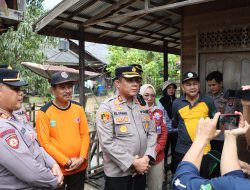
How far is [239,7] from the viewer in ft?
16.1

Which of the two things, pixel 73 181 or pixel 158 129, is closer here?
pixel 73 181

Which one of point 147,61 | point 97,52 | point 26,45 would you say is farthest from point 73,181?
point 97,52

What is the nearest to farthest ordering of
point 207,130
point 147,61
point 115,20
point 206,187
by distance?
1. point 206,187
2. point 207,130
3. point 115,20
4. point 147,61

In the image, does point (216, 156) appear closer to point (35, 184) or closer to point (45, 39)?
point (35, 184)

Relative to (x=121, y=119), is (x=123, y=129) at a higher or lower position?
lower

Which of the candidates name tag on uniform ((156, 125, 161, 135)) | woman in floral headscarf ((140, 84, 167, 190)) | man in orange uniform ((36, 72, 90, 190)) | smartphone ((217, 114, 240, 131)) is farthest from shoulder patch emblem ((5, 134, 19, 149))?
name tag on uniform ((156, 125, 161, 135))

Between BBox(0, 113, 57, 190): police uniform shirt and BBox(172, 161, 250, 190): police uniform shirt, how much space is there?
3.70ft

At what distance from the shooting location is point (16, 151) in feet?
6.47

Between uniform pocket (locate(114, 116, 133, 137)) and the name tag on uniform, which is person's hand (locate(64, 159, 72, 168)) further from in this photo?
the name tag on uniform

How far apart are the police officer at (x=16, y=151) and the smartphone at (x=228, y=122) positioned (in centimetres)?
135

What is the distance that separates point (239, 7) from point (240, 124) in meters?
3.94

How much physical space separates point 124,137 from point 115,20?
→ 3.05 meters

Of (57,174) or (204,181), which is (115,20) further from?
(204,181)

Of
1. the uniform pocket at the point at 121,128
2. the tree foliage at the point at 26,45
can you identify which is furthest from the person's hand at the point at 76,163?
the tree foliage at the point at 26,45
